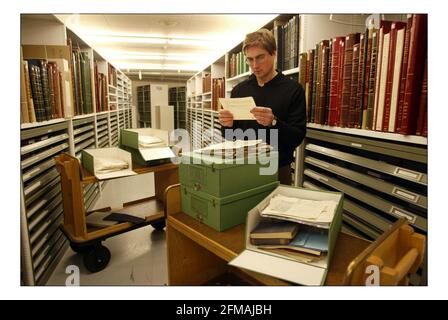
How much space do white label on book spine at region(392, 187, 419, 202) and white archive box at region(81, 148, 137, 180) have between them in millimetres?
1418

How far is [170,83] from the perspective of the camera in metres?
11.6

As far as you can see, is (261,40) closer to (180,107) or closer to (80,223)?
(80,223)

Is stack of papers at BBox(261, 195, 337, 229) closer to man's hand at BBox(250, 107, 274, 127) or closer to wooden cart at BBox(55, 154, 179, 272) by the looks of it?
man's hand at BBox(250, 107, 274, 127)

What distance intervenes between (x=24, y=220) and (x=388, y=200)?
1534 millimetres

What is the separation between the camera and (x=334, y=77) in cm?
133

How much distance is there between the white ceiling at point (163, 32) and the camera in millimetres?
2779

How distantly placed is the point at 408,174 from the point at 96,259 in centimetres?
171

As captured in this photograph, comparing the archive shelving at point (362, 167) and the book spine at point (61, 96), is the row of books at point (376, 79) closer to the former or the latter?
the archive shelving at point (362, 167)

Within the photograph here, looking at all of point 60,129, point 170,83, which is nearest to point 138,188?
point 60,129

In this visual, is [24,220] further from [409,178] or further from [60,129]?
[409,178]

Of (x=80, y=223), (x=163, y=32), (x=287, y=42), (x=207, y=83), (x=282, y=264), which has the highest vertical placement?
(x=163, y=32)

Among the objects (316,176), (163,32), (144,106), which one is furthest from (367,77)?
(144,106)

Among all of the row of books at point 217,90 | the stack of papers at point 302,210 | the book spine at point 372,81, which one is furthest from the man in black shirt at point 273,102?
the row of books at point 217,90

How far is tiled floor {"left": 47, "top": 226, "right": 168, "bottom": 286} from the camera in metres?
1.66
